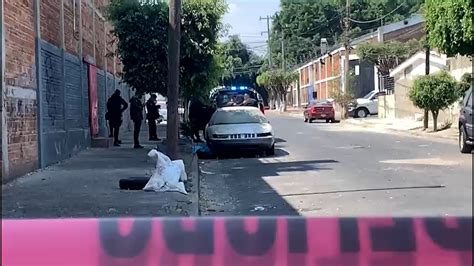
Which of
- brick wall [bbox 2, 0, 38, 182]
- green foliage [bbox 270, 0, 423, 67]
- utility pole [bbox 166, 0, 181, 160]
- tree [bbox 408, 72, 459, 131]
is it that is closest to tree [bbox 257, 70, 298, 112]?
green foliage [bbox 270, 0, 423, 67]

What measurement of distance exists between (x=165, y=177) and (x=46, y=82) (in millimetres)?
4839

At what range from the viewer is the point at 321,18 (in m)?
74.4

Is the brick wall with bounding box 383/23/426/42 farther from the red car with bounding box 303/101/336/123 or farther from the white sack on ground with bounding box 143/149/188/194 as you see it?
the white sack on ground with bounding box 143/149/188/194

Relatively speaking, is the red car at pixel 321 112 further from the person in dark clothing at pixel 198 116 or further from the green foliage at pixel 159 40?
the green foliage at pixel 159 40

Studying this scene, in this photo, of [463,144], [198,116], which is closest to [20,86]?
[198,116]

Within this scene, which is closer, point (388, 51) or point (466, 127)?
point (466, 127)

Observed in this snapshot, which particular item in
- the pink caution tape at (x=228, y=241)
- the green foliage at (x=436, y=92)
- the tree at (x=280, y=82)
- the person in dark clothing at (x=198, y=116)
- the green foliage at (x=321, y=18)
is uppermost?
the green foliage at (x=321, y=18)

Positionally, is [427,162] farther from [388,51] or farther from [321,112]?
[388,51]

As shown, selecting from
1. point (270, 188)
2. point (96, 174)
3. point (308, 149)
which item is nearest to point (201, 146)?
point (308, 149)

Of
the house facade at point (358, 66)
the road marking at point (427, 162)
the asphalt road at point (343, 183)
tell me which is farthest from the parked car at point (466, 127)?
the house facade at point (358, 66)

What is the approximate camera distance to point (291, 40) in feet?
293

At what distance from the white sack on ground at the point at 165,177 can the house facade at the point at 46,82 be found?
239 cm

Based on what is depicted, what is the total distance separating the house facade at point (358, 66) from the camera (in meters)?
59.1

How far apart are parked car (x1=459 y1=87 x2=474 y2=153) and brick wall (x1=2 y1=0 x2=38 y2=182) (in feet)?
33.9
